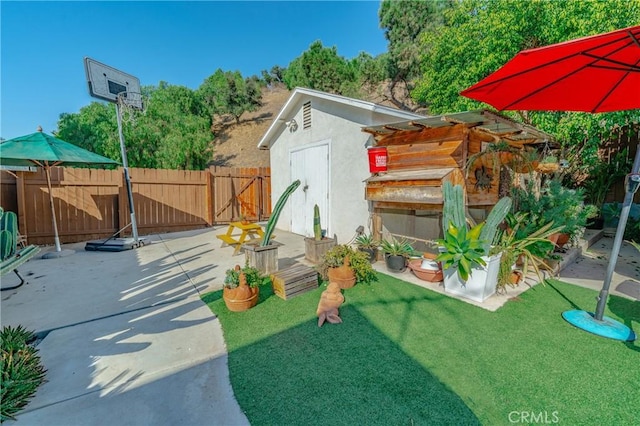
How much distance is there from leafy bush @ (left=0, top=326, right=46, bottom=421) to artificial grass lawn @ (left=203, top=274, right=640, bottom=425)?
144 centimetres

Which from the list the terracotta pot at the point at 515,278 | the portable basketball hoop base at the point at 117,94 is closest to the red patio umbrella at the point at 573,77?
the terracotta pot at the point at 515,278

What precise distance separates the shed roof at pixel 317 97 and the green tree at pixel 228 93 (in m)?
18.1

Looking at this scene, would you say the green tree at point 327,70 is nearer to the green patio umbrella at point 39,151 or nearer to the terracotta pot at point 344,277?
the green patio umbrella at point 39,151

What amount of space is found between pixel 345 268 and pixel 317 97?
14.8 feet

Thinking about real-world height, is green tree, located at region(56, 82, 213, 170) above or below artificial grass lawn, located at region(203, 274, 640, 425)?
above

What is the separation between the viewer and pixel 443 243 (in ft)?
11.7

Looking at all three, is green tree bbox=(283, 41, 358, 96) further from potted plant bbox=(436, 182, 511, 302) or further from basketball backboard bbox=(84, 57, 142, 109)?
potted plant bbox=(436, 182, 511, 302)

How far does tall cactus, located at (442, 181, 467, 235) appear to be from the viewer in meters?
3.68

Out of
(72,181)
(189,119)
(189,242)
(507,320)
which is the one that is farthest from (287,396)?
(189,119)

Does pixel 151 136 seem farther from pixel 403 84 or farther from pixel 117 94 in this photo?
pixel 403 84

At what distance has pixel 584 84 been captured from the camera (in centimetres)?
295

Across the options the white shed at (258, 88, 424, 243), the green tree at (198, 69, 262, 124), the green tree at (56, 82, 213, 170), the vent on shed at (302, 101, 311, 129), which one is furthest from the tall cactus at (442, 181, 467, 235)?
the green tree at (198, 69, 262, 124)

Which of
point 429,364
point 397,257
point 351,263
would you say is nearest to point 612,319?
point 429,364

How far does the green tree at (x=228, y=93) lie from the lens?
24617 mm
